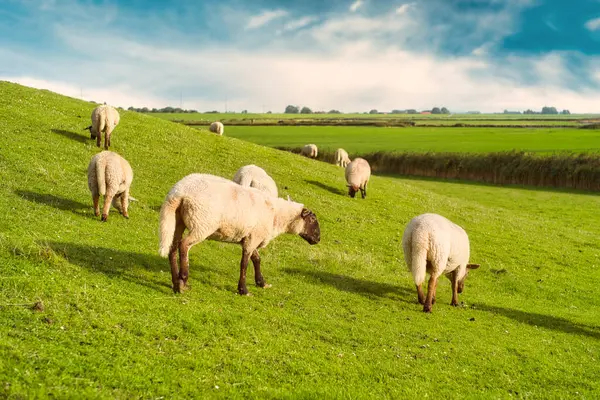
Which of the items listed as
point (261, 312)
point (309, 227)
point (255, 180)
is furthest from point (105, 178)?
point (261, 312)

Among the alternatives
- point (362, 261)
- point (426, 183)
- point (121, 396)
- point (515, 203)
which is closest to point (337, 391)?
point (121, 396)

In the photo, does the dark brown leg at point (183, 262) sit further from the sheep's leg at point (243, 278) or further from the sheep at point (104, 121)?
the sheep at point (104, 121)

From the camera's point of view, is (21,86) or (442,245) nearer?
(442,245)

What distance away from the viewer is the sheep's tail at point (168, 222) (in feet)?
37.0

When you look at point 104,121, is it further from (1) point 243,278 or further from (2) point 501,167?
(2) point 501,167

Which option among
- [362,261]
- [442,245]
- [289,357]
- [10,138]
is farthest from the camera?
[10,138]

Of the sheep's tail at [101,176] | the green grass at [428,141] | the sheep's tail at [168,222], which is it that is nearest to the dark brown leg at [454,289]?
the sheep's tail at [168,222]

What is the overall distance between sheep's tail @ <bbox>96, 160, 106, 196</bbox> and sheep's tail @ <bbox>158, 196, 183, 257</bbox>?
22.8 feet

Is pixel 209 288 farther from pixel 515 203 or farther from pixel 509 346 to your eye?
pixel 515 203

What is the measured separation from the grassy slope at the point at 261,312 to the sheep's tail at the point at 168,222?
3.69ft

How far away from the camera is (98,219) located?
56.8 feet

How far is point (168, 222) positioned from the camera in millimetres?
11391

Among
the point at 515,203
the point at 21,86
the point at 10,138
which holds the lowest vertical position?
the point at 515,203

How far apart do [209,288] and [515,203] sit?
130 ft
